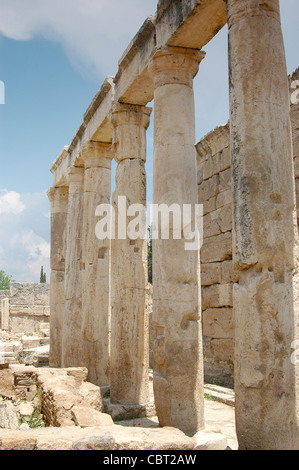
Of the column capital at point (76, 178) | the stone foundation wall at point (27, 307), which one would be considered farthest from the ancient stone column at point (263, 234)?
the stone foundation wall at point (27, 307)

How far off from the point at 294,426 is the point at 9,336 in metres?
18.6

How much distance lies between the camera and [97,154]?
430 inches

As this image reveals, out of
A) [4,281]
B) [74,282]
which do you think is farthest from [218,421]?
[4,281]

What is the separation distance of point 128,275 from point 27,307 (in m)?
15.8

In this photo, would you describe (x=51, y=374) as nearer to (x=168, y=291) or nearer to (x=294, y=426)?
(x=168, y=291)

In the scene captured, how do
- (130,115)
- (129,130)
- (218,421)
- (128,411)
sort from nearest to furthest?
(218,421) < (128,411) < (129,130) < (130,115)

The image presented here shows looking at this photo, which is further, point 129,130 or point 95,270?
point 95,270

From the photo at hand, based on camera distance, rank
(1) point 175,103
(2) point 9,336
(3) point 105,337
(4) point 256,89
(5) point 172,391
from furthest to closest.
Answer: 1. (2) point 9,336
2. (3) point 105,337
3. (1) point 175,103
4. (5) point 172,391
5. (4) point 256,89

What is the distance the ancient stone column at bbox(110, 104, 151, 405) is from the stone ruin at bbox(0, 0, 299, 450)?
0.02 m

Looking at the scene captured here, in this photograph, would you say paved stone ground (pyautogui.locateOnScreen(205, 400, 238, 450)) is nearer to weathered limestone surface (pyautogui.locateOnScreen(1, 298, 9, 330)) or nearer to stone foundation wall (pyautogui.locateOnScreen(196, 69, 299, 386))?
stone foundation wall (pyautogui.locateOnScreen(196, 69, 299, 386))

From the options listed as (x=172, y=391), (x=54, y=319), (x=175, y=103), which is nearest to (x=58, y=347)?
(x=54, y=319)

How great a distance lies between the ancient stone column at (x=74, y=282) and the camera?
1112cm

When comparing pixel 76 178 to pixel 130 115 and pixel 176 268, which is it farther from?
pixel 176 268

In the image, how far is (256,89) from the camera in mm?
4762
